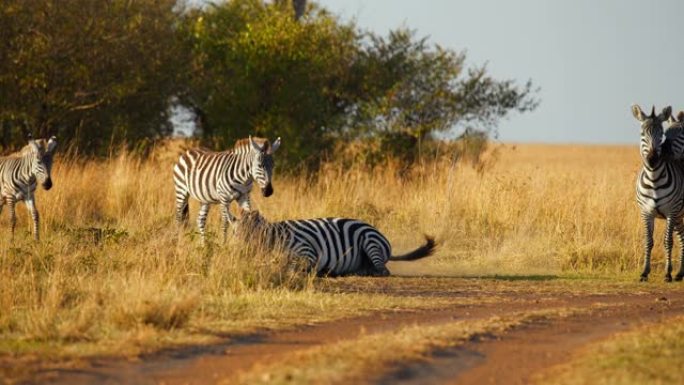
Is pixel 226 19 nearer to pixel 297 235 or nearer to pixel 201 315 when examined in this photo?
pixel 297 235

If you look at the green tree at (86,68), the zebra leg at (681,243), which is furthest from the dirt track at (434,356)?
the green tree at (86,68)

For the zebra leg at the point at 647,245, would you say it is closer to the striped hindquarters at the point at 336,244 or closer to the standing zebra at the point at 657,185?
the standing zebra at the point at 657,185

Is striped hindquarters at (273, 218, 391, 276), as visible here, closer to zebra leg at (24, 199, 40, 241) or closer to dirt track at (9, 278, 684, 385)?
zebra leg at (24, 199, 40, 241)

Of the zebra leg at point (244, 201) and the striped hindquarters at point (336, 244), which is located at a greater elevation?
the zebra leg at point (244, 201)

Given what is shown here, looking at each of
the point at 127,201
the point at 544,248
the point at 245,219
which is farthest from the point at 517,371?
the point at 127,201

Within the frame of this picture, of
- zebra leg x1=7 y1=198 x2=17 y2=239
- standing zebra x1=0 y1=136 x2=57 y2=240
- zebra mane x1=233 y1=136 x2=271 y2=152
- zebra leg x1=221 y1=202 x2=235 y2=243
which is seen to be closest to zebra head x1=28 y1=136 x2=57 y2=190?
standing zebra x1=0 y1=136 x2=57 y2=240

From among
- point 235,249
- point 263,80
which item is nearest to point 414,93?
point 263,80

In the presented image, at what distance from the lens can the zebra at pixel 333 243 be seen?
46.8ft

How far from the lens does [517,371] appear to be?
7.77 metres

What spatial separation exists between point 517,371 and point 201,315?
3.10 m

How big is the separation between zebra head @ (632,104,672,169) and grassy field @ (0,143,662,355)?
5.17 feet

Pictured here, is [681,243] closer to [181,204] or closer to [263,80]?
[181,204]

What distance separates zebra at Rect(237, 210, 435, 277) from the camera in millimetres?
14250

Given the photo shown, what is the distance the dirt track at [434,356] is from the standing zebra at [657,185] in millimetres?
2974
